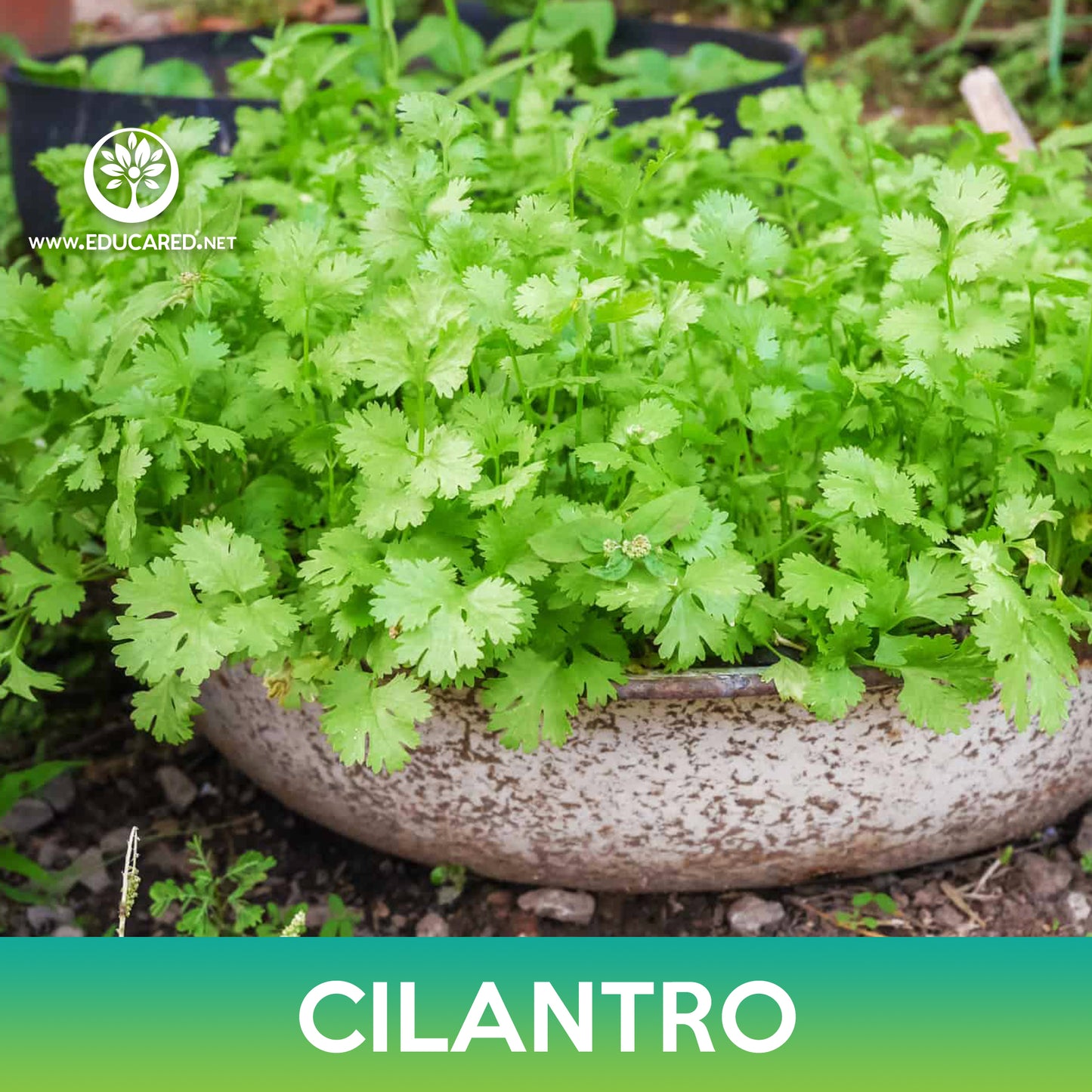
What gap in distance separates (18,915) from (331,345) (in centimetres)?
80

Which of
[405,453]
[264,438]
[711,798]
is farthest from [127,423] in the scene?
[711,798]

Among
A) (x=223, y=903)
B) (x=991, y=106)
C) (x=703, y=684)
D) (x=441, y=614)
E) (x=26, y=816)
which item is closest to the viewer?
(x=441, y=614)

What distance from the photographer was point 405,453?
3.30 feet

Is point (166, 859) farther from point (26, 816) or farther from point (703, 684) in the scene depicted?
point (703, 684)

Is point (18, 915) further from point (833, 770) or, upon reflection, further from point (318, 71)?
point (318, 71)

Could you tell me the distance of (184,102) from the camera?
2.30 m

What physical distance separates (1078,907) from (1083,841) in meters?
0.10

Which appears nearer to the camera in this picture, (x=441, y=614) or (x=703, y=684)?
(x=441, y=614)

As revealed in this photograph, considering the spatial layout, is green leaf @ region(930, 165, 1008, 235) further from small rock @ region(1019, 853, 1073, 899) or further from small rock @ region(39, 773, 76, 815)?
small rock @ region(39, 773, 76, 815)

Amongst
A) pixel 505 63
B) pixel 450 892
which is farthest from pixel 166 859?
pixel 505 63

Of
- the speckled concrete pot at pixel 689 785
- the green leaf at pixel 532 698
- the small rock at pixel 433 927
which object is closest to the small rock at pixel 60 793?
the speckled concrete pot at pixel 689 785

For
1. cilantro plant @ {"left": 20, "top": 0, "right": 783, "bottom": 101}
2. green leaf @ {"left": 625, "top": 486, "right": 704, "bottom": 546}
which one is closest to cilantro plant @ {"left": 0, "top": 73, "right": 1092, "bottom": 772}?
green leaf @ {"left": 625, "top": 486, "right": 704, "bottom": 546}

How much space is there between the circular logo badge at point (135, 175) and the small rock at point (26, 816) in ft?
2.40

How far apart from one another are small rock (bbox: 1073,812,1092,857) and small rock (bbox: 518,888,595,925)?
1.83ft
